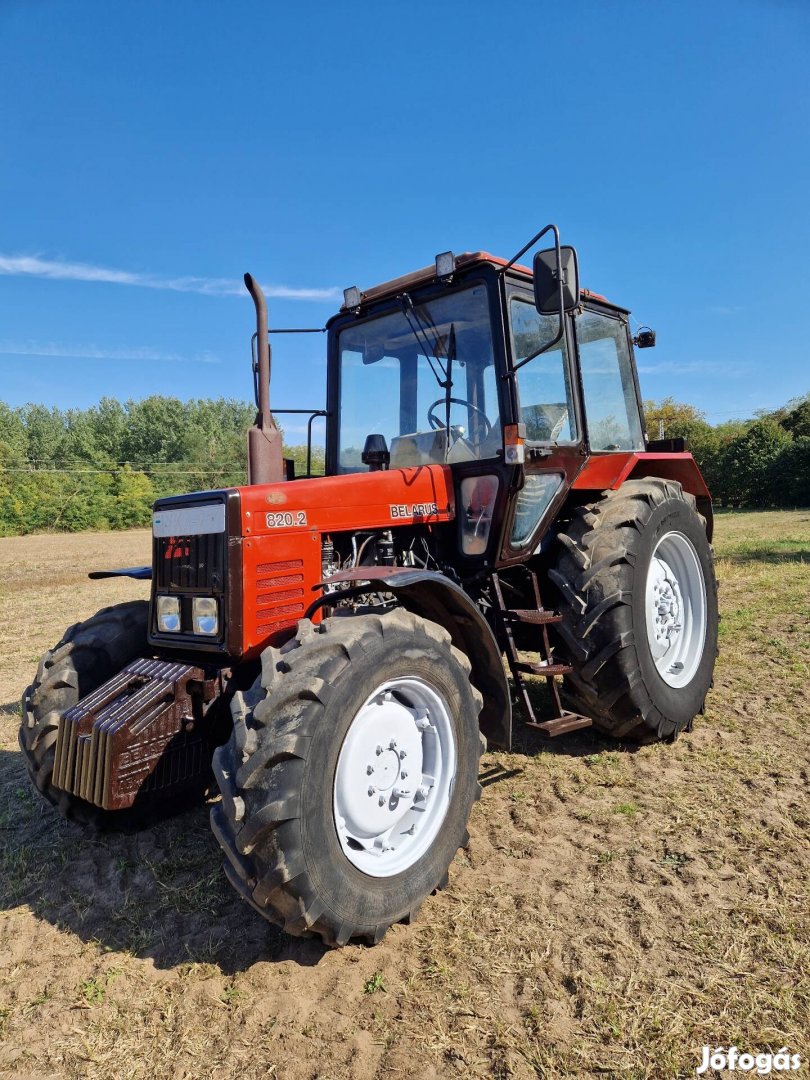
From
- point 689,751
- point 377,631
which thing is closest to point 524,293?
point 377,631

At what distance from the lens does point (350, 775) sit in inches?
98.7

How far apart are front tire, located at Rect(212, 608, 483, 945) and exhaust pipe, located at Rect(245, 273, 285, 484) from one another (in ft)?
3.47

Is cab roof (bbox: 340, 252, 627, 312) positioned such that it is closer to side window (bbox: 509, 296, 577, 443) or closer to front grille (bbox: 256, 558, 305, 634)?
side window (bbox: 509, 296, 577, 443)

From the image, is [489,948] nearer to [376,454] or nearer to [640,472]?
[376,454]

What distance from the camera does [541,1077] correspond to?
1873mm

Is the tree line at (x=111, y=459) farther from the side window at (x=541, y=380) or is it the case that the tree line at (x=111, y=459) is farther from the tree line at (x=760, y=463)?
the side window at (x=541, y=380)

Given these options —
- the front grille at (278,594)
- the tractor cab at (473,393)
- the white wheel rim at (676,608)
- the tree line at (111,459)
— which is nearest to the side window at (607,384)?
the tractor cab at (473,393)

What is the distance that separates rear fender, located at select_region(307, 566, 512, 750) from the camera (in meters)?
2.94

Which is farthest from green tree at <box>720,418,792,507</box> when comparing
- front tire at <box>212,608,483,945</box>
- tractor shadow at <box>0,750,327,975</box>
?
tractor shadow at <box>0,750,327,975</box>

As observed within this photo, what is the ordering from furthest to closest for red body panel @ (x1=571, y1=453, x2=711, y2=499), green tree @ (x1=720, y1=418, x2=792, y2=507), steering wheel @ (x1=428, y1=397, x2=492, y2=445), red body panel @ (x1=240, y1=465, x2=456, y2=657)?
1. green tree @ (x1=720, y1=418, x2=792, y2=507)
2. red body panel @ (x1=571, y1=453, x2=711, y2=499)
3. steering wheel @ (x1=428, y1=397, x2=492, y2=445)
4. red body panel @ (x1=240, y1=465, x2=456, y2=657)

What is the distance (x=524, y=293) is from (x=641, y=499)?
4.42 feet

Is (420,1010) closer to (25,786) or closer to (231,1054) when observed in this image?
(231,1054)

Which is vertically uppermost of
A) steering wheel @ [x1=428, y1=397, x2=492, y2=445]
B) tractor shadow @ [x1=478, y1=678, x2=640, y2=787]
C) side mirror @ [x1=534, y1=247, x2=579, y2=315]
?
side mirror @ [x1=534, y1=247, x2=579, y2=315]

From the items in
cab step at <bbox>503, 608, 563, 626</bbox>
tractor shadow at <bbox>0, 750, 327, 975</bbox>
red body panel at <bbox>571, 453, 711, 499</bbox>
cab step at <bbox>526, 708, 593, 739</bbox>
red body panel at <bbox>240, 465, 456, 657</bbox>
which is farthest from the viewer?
red body panel at <bbox>571, 453, 711, 499</bbox>
